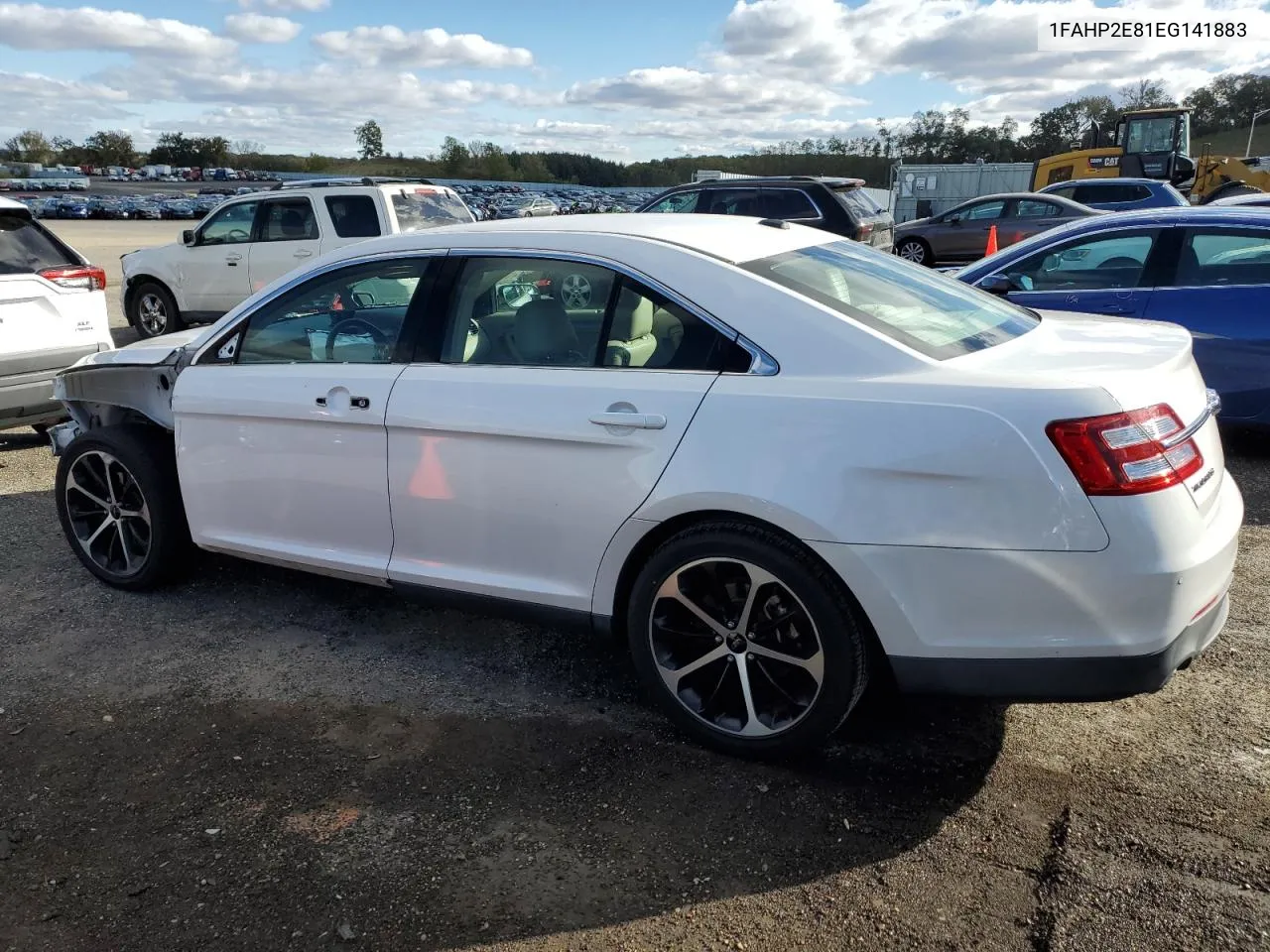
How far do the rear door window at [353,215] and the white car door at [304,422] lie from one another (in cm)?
691

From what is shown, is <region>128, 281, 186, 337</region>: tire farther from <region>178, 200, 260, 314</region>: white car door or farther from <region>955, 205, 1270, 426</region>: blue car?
<region>955, 205, 1270, 426</region>: blue car

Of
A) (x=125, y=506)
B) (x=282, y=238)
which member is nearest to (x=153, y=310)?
(x=282, y=238)

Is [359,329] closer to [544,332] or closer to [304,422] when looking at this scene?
[304,422]

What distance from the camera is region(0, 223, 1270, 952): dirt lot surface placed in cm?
244

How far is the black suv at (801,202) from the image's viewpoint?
1302cm

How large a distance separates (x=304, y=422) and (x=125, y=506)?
1.38m

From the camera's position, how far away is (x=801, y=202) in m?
13.2

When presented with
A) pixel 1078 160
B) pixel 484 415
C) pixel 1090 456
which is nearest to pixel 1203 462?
pixel 1090 456

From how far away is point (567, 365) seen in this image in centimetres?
327

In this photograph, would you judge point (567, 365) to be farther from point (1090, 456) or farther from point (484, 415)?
point (1090, 456)

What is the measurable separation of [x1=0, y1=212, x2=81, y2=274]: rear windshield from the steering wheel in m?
3.87

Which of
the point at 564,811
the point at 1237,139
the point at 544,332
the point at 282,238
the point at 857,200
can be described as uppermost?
the point at 1237,139

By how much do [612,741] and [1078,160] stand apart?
93.1ft

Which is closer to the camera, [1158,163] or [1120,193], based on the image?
[1120,193]
